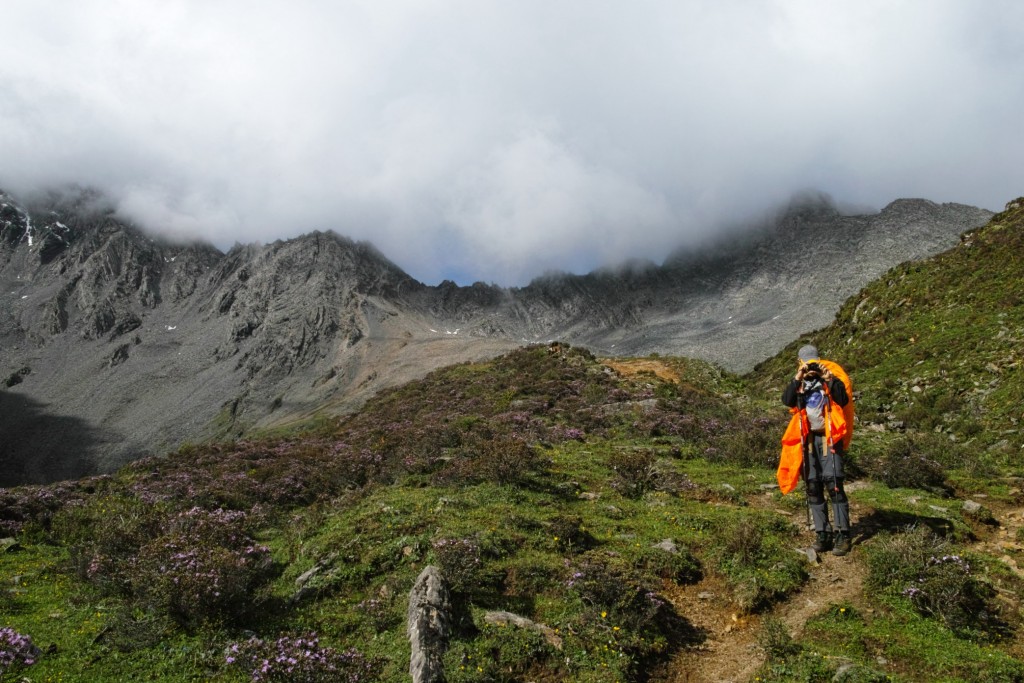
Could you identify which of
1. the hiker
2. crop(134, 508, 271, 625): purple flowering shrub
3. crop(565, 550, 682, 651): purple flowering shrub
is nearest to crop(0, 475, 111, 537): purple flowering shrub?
crop(134, 508, 271, 625): purple flowering shrub

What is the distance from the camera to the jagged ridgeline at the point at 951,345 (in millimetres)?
17625

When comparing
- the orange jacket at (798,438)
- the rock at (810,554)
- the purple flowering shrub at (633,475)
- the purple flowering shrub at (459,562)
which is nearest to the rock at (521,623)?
the purple flowering shrub at (459,562)

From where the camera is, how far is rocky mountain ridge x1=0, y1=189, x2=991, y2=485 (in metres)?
84.8

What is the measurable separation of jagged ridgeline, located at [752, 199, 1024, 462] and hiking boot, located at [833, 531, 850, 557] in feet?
28.5

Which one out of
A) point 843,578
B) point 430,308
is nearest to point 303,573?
point 843,578

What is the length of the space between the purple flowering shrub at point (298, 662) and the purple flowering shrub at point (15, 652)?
7.78 ft

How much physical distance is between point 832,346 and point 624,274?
122 metres

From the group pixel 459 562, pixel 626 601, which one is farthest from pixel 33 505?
pixel 626 601

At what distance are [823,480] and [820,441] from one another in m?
0.65

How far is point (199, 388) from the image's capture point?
100 meters

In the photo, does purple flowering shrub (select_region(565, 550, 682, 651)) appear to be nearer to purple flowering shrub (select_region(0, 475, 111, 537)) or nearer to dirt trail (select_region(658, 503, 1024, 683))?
dirt trail (select_region(658, 503, 1024, 683))

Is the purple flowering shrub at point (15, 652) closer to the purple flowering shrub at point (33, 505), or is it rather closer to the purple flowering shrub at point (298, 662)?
the purple flowering shrub at point (298, 662)

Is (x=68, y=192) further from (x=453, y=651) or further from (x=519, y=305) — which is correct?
(x=453, y=651)

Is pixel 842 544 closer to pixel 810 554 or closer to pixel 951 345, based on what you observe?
pixel 810 554
